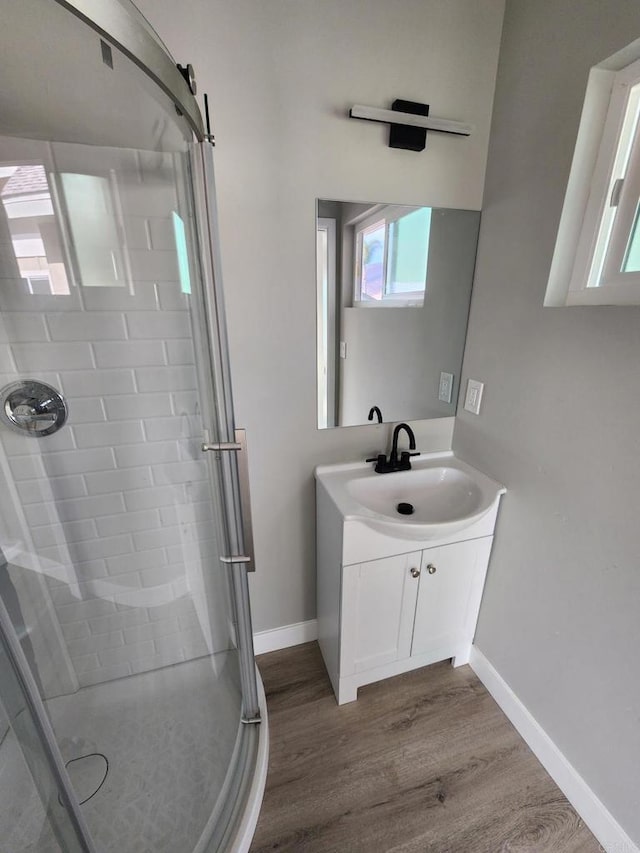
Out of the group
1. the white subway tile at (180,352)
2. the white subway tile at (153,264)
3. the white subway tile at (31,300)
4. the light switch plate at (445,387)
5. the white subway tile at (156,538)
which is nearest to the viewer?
the white subway tile at (31,300)

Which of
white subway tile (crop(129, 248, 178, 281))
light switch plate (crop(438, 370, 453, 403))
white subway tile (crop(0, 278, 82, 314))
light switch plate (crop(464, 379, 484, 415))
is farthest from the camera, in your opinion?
light switch plate (crop(438, 370, 453, 403))

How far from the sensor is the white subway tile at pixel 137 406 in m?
1.18

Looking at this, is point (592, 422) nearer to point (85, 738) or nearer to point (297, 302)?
point (297, 302)

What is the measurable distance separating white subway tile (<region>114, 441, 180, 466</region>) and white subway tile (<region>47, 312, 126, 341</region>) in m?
0.37

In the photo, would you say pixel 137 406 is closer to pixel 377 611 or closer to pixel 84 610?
pixel 84 610

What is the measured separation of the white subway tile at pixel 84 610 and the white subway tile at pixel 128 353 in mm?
841

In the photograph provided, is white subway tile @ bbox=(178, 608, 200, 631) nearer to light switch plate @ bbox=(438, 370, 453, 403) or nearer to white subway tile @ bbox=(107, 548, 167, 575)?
white subway tile @ bbox=(107, 548, 167, 575)

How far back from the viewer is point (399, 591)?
51.6 inches

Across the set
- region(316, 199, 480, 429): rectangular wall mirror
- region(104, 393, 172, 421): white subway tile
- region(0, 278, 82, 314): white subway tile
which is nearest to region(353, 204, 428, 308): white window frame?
region(316, 199, 480, 429): rectangular wall mirror

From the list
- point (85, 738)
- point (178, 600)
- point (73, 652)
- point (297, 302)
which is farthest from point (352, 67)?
point (85, 738)

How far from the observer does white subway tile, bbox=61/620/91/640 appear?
1238mm

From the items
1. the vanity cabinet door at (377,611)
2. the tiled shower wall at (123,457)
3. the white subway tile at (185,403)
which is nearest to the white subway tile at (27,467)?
the tiled shower wall at (123,457)

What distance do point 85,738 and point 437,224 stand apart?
212 cm

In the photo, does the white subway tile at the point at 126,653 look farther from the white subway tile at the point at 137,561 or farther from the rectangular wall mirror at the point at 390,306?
the rectangular wall mirror at the point at 390,306
